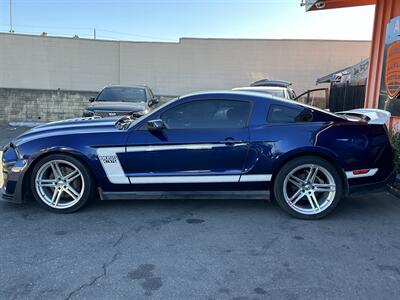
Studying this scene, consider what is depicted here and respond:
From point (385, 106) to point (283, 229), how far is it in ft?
16.3

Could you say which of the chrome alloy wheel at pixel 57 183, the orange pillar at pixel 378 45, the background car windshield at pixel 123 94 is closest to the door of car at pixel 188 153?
the chrome alloy wheel at pixel 57 183

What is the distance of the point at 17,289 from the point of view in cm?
296

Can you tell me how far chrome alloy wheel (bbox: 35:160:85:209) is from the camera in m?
4.59

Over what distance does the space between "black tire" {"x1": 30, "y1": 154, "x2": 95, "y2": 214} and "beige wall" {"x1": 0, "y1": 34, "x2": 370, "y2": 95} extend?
13546mm

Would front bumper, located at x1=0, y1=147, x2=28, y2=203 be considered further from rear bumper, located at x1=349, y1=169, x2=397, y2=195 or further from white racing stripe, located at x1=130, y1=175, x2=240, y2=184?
rear bumper, located at x1=349, y1=169, x2=397, y2=195

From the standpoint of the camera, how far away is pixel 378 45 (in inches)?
333

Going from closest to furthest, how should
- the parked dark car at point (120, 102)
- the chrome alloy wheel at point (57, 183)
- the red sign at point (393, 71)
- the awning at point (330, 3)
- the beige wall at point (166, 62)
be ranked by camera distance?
the chrome alloy wheel at point (57, 183) → the red sign at point (393, 71) → the awning at point (330, 3) → the parked dark car at point (120, 102) → the beige wall at point (166, 62)

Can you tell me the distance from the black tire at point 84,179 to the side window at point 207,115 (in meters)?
1.13

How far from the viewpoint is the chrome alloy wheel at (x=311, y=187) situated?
14.8ft

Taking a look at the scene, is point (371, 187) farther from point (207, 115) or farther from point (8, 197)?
point (8, 197)

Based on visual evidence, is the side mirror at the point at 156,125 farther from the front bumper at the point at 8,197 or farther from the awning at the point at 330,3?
the awning at the point at 330,3

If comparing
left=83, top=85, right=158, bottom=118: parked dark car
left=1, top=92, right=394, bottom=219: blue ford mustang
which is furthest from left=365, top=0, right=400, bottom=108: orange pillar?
left=83, top=85, right=158, bottom=118: parked dark car

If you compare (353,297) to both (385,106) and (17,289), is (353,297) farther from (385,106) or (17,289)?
Answer: (385,106)

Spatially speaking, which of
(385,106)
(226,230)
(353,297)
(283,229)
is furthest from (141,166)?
(385,106)
